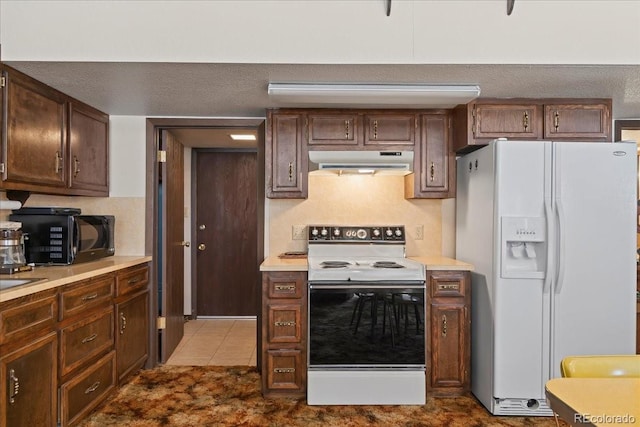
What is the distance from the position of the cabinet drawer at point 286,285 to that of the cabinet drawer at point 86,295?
101 cm

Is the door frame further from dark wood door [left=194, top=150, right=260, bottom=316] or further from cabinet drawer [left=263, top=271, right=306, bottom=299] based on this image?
dark wood door [left=194, top=150, right=260, bottom=316]

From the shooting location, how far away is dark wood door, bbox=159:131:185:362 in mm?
3467

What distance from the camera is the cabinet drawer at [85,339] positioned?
219cm

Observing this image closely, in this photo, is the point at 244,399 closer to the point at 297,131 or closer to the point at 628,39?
the point at 297,131

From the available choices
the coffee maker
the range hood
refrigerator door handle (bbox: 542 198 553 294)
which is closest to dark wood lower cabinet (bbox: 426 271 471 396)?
refrigerator door handle (bbox: 542 198 553 294)

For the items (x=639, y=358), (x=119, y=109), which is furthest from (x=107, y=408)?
(x=639, y=358)

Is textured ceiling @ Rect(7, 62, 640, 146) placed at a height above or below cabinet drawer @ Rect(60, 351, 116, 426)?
above

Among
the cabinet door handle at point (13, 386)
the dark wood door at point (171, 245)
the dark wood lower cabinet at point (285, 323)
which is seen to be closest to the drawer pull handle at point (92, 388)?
the cabinet door handle at point (13, 386)

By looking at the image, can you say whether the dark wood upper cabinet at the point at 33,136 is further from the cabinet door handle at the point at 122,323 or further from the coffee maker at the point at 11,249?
the cabinet door handle at the point at 122,323

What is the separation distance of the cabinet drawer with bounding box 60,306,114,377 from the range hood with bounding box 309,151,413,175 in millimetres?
1710

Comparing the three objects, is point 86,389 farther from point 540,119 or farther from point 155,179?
point 540,119
